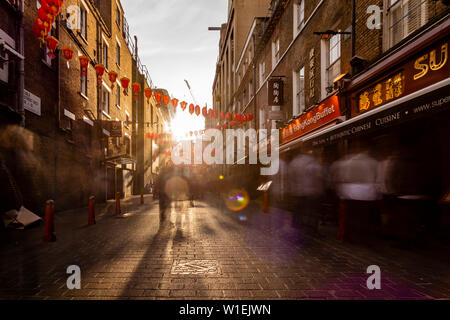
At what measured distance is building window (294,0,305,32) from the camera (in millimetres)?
12883

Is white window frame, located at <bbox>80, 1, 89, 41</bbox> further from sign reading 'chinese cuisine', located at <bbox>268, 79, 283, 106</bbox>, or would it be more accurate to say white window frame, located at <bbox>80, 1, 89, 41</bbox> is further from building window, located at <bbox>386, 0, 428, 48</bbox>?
building window, located at <bbox>386, 0, 428, 48</bbox>

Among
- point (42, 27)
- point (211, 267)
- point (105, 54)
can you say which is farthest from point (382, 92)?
point (105, 54)

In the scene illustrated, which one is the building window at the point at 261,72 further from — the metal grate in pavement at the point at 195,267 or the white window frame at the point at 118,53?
the metal grate in pavement at the point at 195,267

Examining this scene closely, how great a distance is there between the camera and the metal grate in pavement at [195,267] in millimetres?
4059

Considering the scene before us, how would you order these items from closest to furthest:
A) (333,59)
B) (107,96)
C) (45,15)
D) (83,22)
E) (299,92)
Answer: (45,15) → (333,59) → (299,92) → (83,22) → (107,96)

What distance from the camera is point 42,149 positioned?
10445mm

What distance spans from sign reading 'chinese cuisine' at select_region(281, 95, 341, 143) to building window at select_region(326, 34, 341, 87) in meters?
1.03

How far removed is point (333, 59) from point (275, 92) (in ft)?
14.0

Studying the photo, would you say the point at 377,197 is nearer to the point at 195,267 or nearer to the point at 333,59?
the point at 195,267

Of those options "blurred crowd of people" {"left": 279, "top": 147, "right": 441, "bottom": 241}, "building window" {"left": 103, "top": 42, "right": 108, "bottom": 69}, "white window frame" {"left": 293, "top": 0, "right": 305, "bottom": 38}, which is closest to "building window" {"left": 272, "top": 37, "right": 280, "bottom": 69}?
"white window frame" {"left": 293, "top": 0, "right": 305, "bottom": 38}

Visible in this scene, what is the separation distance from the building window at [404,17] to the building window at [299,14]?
19.4ft

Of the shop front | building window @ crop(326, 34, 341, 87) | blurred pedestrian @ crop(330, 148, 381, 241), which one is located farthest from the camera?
building window @ crop(326, 34, 341, 87)

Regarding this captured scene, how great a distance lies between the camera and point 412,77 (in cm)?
635
